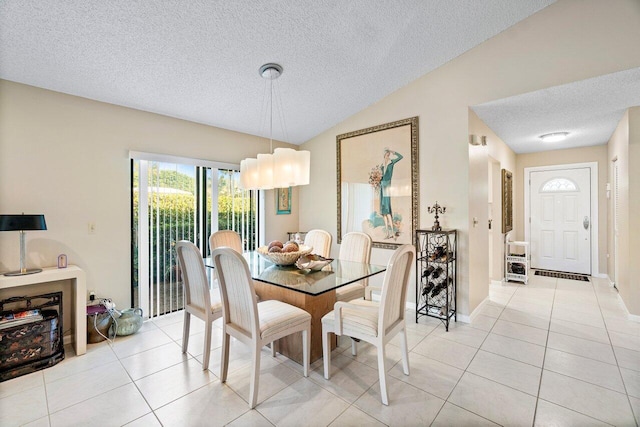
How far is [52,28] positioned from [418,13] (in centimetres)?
286

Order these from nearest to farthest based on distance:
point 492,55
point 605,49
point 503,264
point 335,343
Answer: point 605,49, point 335,343, point 492,55, point 503,264

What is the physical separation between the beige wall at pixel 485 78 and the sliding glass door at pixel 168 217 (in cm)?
211

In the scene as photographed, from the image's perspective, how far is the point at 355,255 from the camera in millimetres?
3043

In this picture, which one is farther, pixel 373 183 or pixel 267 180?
pixel 373 183

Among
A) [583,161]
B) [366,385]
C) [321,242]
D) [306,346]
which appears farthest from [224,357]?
[583,161]

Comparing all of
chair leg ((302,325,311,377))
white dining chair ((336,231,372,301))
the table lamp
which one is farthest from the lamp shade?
white dining chair ((336,231,372,301))

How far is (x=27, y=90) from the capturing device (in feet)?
8.32

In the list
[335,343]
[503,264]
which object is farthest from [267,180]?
[503,264]

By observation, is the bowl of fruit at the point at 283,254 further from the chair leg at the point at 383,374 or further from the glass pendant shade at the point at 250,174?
the chair leg at the point at 383,374

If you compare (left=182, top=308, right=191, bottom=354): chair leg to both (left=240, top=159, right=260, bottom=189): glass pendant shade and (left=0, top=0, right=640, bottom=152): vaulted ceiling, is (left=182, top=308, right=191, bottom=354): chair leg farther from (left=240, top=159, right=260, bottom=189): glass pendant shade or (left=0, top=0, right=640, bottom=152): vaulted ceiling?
(left=0, top=0, right=640, bottom=152): vaulted ceiling

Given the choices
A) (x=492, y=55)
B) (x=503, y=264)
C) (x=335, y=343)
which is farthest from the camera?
(x=503, y=264)

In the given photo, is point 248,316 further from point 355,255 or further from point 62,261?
point 62,261

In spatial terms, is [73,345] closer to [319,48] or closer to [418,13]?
[319,48]

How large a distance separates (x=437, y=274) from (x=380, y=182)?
1.39 m
